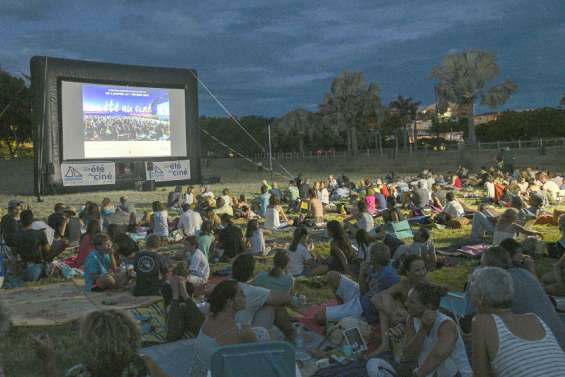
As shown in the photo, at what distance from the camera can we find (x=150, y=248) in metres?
6.04

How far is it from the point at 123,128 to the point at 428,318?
57.5 ft

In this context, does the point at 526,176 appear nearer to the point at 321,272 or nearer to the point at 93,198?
the point at 321,272

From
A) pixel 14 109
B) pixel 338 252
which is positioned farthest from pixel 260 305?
pixel 14 109

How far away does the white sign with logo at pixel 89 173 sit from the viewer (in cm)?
1831

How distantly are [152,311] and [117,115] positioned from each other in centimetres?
1461

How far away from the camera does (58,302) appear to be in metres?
6.20

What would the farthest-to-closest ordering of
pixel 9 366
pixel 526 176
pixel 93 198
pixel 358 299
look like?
pixel 93 198, pixel 526 176, pixel 358 299, pixel 9 366

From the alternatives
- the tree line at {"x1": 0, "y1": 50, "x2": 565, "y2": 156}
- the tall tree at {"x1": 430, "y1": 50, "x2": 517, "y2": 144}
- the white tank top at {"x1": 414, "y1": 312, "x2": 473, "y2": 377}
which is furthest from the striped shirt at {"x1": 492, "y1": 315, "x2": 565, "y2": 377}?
the tall tree at {"x1": 430, "y1": 50, "x2": 517, "y2": 144}

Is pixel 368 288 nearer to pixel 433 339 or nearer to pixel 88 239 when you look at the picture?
pixel 433 339

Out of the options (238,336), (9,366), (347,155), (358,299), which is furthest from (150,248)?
(347,155)

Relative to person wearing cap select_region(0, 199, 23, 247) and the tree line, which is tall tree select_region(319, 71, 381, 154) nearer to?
the tree line

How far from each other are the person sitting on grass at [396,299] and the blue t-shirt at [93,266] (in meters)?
3.79

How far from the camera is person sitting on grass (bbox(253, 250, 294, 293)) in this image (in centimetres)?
486

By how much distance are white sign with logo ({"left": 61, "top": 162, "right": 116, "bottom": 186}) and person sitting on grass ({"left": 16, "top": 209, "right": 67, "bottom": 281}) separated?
1122cm
